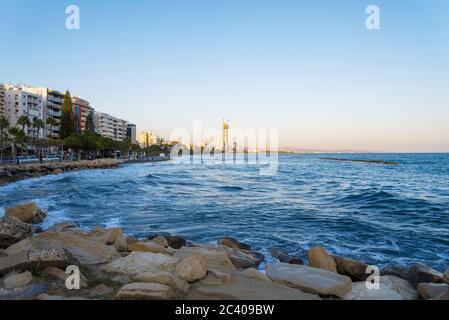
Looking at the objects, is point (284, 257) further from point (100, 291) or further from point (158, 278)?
point (100, 291)

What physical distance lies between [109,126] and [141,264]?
173 m

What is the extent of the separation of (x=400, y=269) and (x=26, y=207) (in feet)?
43.2

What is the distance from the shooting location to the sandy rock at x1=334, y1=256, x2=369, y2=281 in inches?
283

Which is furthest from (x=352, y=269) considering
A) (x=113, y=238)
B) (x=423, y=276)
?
(x=113, y=238)

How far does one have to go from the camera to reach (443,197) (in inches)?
953

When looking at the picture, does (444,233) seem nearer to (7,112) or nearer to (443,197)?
(443,197)

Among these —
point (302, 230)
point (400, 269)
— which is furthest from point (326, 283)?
point (302, 230)

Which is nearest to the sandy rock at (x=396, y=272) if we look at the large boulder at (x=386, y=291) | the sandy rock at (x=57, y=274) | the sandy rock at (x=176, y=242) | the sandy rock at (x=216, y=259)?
the large boulder at (x=386, y=291)

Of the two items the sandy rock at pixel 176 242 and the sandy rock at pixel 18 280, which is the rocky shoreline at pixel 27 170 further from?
the sandy rock at pixel 18 280

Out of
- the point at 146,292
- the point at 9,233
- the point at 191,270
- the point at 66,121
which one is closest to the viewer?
the point at 146,292

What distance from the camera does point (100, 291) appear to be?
496 cm

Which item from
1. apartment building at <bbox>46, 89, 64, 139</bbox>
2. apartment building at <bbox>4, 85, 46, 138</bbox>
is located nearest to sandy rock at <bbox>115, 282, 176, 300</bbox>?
apartment building at <bbox>4, 85, 46, 138</bbox>

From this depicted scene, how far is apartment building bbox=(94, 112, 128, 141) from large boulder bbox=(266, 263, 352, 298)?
520 feet

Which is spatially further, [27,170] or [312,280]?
[27,170]
